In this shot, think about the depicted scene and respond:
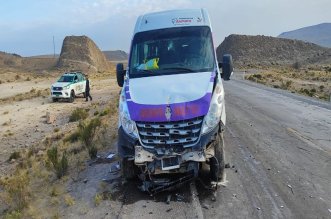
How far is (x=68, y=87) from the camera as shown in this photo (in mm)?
35219

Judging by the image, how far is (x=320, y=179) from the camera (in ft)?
→ 28.0

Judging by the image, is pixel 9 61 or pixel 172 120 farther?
pixel 9 61

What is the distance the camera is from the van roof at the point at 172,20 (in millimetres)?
9367

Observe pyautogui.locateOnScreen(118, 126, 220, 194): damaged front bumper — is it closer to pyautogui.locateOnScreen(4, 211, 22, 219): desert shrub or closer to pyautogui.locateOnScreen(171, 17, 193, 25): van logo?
pyautogui.locateOnScreen(4, 211, 22, 219): desert shrub

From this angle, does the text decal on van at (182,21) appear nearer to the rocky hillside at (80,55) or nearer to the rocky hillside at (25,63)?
the rocky hillside at (80,55)

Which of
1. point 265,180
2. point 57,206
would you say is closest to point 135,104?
point 57,206

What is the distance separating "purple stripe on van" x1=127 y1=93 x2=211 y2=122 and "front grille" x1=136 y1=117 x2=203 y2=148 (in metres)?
0.09

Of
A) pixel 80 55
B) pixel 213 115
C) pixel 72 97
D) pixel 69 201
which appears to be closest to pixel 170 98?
pixel 213 115

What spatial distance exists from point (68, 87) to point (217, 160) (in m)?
29.0

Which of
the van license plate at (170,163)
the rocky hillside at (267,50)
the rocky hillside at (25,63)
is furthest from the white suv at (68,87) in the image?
the rocky hillside at (267,50)

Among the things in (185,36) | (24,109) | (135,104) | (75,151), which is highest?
(185,36)

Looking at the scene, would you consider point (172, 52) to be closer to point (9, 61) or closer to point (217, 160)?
point (217, 160)

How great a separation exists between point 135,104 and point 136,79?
1106 millimetres

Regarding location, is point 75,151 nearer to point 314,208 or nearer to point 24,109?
point 314,208
